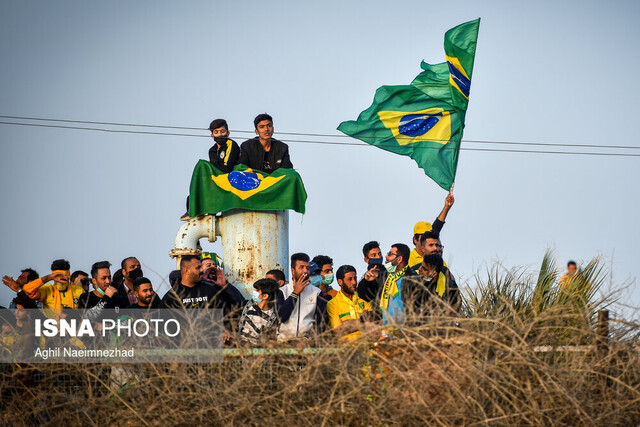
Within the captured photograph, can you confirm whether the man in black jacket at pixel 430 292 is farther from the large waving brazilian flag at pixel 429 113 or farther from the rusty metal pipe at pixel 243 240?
the large waving brazilian flag at pixel 429 113

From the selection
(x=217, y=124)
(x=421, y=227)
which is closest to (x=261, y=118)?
(x=217, y=124)

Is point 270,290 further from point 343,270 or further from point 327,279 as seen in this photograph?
point 327,279

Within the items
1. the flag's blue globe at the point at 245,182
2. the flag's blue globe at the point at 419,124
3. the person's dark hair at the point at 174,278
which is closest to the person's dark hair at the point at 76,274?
the person's dark hair at the point at 174,278

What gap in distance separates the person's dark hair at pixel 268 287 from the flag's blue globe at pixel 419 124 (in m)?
5.68

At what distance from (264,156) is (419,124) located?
2.86 metres

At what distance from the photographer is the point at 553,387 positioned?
7395mm

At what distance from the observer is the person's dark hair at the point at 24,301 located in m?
10.2

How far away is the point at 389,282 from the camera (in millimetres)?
9352

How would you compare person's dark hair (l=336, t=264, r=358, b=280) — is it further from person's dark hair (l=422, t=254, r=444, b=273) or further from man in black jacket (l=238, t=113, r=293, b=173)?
man in black jacket (l=238, t=113, r=293, b=173)

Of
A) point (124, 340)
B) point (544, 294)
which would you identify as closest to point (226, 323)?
point (124, 340)

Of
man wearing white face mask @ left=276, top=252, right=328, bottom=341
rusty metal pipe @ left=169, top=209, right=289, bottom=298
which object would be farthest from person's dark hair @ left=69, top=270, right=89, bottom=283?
man wearing white face mask @ left=276, top=252, right=328, bottom=341

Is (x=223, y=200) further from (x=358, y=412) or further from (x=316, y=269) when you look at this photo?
(x=358, y=412)

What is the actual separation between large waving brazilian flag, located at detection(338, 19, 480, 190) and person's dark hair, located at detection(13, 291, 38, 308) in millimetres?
5542

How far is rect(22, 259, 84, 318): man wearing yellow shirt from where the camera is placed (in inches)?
407
